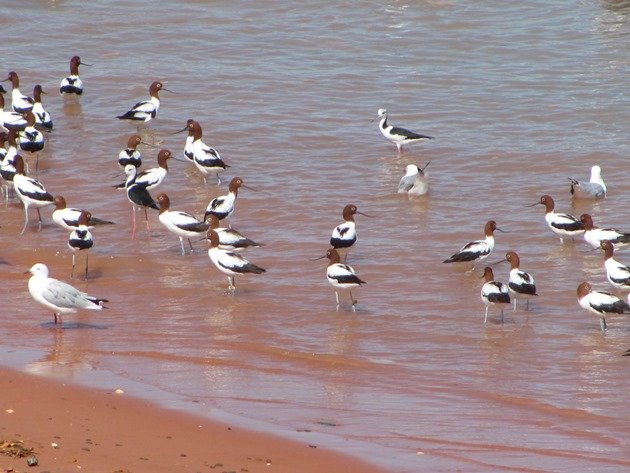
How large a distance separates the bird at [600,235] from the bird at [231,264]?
11.7 feet

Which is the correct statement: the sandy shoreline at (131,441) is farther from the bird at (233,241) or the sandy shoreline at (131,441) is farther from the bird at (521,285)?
the bird at (233,241)

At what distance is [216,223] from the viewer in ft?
43.5

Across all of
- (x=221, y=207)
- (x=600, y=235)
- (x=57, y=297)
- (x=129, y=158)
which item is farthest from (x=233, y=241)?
(x=600, y=235)

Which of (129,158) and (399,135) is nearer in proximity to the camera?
(129,158)

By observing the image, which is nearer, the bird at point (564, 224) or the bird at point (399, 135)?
the bird at point (564, 224)

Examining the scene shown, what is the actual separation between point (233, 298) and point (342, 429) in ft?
12.8

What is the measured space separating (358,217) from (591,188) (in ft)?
9.12

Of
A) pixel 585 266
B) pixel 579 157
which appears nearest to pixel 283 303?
pixel 585 266

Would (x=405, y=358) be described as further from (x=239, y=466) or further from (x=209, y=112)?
(x=209, y=112)

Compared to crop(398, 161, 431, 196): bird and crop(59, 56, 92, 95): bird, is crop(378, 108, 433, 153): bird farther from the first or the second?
crop(59, 56, 92, 95): bird

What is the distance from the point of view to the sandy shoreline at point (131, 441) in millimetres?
6750

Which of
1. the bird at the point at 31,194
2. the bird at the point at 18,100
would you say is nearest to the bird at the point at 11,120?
the bird at the point at 18,100

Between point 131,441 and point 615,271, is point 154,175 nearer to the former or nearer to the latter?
point 615,271

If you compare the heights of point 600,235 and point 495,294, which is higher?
point 495,294
